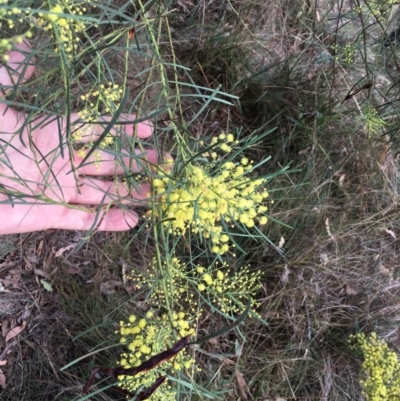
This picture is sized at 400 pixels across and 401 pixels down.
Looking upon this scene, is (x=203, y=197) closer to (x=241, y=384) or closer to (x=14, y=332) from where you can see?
(x=241, y=384)

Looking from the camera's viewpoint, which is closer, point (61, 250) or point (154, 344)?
point (154, 344)

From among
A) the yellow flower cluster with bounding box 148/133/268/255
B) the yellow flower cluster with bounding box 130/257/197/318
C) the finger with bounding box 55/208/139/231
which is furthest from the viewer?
the finger with bounding box 55/208/139/231

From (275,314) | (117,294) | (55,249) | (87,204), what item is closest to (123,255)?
(117,294)

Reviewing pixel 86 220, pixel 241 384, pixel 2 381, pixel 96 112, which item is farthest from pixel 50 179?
pixel 241 384

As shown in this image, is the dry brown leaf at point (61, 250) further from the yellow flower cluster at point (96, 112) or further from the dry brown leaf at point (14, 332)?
the yellow flower cluster at point (96, 112)

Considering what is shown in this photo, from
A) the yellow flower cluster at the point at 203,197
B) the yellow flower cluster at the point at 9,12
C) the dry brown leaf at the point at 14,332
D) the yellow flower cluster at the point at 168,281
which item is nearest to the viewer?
the yellow flower cluster at the point at 9,12

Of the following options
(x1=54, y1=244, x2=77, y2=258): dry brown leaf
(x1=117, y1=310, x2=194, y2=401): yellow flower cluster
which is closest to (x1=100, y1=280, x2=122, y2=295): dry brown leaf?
(x1=54, y1=244, x2=77, y2=258): dry brown leaf

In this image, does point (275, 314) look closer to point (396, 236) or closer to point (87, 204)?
point (396, 236)

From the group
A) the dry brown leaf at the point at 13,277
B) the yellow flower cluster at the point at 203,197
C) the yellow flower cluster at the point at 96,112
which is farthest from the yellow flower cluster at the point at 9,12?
the dry brown leaf at the point at 13,277

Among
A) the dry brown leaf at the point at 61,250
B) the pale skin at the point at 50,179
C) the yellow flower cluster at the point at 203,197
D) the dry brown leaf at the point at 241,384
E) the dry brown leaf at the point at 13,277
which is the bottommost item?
the dry brown leaf at the point at 241,384

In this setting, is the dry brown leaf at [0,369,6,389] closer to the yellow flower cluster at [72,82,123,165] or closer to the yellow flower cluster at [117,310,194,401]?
the yellow flower cluster at [117,310,194,401]
